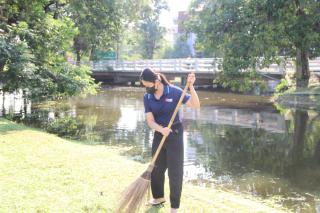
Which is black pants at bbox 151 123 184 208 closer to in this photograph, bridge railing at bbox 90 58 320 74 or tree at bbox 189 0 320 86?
tree at bbox 189 0 320 86

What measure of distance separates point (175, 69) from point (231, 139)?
849 inches

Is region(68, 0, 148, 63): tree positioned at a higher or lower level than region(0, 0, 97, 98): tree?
higher

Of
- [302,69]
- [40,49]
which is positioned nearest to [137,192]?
[40,49]

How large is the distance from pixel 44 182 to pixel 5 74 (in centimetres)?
893

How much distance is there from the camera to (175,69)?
35.0 m

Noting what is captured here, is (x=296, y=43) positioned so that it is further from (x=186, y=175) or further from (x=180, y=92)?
(x=180, y=92)

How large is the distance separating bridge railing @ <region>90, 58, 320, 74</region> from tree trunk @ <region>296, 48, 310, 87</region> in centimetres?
89

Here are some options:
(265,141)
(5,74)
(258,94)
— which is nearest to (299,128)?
(265,141)

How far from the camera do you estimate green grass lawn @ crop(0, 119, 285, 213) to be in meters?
5.34

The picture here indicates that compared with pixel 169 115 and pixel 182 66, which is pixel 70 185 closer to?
pixel 169 115

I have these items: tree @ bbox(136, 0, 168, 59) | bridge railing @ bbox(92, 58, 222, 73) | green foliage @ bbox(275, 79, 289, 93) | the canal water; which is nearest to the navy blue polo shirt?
the canal water

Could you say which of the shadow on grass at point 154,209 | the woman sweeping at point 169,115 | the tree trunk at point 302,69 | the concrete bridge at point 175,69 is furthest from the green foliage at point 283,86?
the woman sweeping at point 169,115

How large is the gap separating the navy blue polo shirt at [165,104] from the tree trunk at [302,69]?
21.5 metres

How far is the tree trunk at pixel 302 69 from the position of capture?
82.0ft
